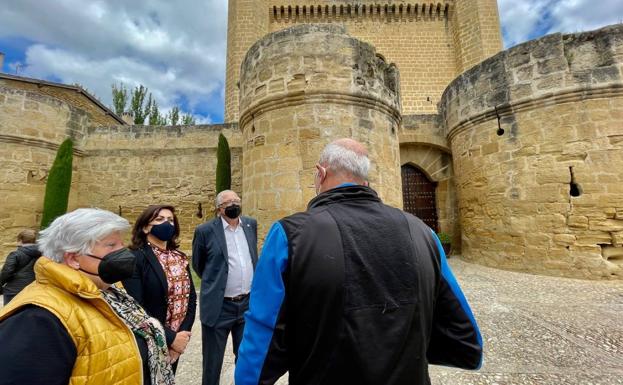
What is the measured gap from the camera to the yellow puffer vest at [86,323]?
969 mm

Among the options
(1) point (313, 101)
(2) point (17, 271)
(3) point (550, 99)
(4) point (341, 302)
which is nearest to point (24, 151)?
(2) point (17, 271)

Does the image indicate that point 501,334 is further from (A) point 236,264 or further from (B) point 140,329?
(B) point 140,329

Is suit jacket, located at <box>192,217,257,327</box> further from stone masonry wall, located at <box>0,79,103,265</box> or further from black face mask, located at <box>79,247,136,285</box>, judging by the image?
stone masonry wall, located at <box>0,79,103,265</box>

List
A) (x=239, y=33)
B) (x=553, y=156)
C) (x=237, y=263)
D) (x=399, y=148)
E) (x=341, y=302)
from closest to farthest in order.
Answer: (x=341, y=302) → (x=237, y=263) → (x=553, y=156) → (x=399, y=148) → (x=239, y=33)

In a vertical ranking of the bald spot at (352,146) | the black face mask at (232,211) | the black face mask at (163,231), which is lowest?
the black face mask at (163,231)

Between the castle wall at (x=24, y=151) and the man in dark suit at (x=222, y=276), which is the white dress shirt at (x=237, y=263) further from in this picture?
the castle wall at (x=24, y=151)

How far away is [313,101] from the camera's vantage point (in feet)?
14.2

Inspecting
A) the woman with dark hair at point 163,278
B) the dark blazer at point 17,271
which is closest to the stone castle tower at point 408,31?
the dark blazer at point 17,271

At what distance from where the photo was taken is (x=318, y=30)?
4.39 metres

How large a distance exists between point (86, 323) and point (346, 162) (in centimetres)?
119

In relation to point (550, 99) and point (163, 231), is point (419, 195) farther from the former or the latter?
point (163, 231)

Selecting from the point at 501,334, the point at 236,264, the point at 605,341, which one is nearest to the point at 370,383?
the point at 236,264

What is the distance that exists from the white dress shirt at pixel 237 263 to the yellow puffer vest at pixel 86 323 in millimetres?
1248

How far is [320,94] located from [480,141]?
4.88 meters
